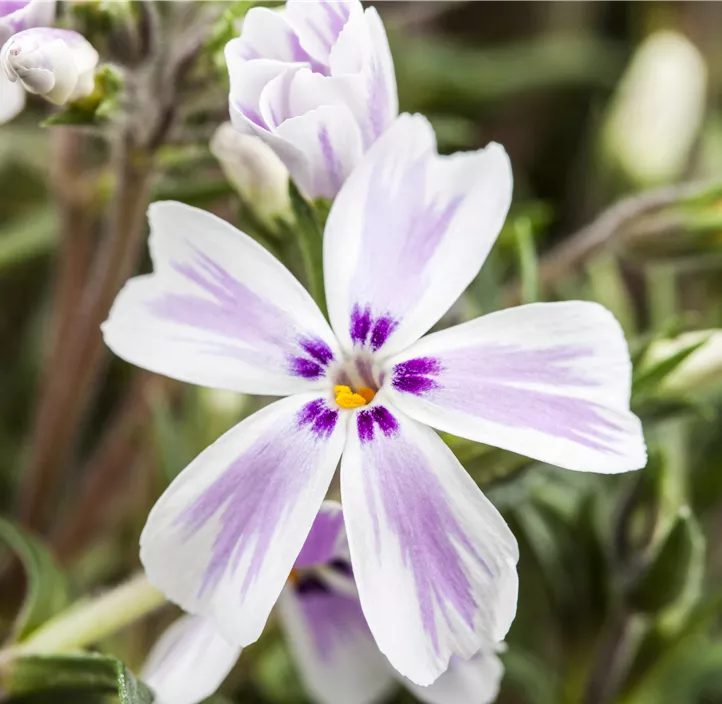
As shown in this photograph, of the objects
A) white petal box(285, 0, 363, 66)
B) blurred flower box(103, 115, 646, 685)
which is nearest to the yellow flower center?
blurred flower box(103, 115, 646, 685)

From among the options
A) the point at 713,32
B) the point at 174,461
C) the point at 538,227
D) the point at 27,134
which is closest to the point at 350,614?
the point at 174,461

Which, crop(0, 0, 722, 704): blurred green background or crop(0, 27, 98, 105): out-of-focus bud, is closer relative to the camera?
crop(0, 27, 98, 105): out-of-focus bud

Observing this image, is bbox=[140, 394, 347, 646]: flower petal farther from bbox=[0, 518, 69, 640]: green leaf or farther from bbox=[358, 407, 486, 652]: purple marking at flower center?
bbox=[0, 518, 69, 640]: green leaf

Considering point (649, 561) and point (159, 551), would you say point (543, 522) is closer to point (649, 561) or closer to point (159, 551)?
point (649, 561)

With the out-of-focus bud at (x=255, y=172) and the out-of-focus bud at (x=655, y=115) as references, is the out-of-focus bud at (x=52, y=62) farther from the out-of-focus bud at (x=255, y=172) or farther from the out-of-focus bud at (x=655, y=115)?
the out-of-focus bud at (x=655, y=115)

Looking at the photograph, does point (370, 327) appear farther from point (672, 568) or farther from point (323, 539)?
point (672, 568)

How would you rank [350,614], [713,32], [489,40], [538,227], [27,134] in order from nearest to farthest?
[350,614] < [538,227] < [27,134] < [713,32] < [489,40]
